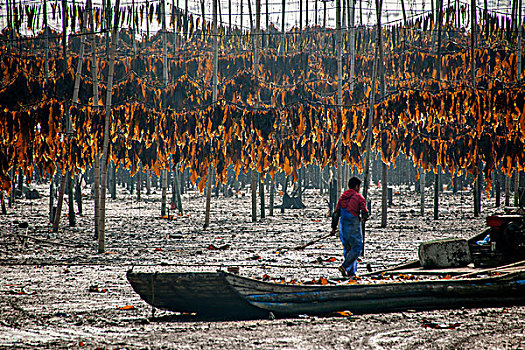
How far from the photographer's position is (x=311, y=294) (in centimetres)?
699

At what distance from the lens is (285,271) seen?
10.6m

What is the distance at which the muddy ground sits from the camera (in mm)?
6004

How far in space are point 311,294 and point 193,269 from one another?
3684 millimetres

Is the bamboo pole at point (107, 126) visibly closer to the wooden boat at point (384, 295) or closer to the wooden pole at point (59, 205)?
the wooden pole at point (59, 205)

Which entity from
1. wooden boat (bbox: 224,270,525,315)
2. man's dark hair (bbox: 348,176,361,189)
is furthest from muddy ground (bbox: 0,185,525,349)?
man's dark hair (bbox: 348,176,361,189)

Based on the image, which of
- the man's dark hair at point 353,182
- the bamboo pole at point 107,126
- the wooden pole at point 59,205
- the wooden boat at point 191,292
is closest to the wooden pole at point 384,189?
the bamboo pole at point 107,126

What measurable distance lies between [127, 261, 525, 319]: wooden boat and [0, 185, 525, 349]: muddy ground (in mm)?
142

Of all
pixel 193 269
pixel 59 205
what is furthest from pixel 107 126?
pixel 59 205

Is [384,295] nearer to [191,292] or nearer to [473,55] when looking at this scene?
[191,292]

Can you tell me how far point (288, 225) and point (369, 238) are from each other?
4429 mm

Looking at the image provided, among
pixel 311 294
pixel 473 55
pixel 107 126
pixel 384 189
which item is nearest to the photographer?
pixel 311 294

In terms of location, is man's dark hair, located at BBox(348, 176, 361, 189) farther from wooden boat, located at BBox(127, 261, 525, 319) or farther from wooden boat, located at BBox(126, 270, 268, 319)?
wooden boat, located at BBox(126, 270, 268, 319)

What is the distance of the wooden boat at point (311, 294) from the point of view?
23.0 feet

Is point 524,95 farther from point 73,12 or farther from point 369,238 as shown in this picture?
point 73,12
